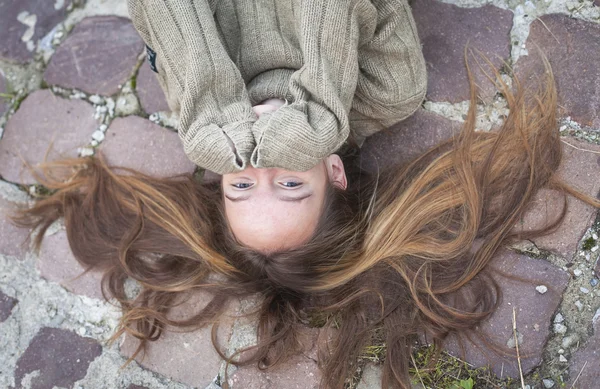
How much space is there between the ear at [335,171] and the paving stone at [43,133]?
3.18 ft

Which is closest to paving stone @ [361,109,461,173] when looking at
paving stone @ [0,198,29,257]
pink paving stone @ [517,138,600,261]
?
pink paving stone @ [517,138,600,261]

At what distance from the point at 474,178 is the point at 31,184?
161cm

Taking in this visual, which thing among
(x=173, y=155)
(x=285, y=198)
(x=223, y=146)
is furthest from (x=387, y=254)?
(x=173, y=155)

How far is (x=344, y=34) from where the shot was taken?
6.34 feet

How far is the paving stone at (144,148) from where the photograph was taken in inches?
93.5

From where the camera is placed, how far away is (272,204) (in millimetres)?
1849

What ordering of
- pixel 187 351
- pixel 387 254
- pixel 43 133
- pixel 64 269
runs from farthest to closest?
pixel 43 133 → pixel 64 269 → pixel 187 351 → pixel 387 254

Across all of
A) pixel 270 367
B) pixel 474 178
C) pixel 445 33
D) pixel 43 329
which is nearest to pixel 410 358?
pixel 270 367

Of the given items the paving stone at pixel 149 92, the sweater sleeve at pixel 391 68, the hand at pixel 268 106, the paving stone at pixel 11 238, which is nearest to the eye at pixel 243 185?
the hand at pixel 268 106

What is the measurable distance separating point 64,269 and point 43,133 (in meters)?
0.53

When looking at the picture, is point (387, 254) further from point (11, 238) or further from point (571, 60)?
point (11, 238)

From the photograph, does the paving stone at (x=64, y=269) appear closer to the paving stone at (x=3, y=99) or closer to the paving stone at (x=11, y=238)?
the paving stone at (x=11, y=238)

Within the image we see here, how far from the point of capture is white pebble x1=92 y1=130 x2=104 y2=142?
244cm

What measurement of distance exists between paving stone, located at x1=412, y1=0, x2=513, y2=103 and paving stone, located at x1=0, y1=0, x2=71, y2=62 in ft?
4.70
